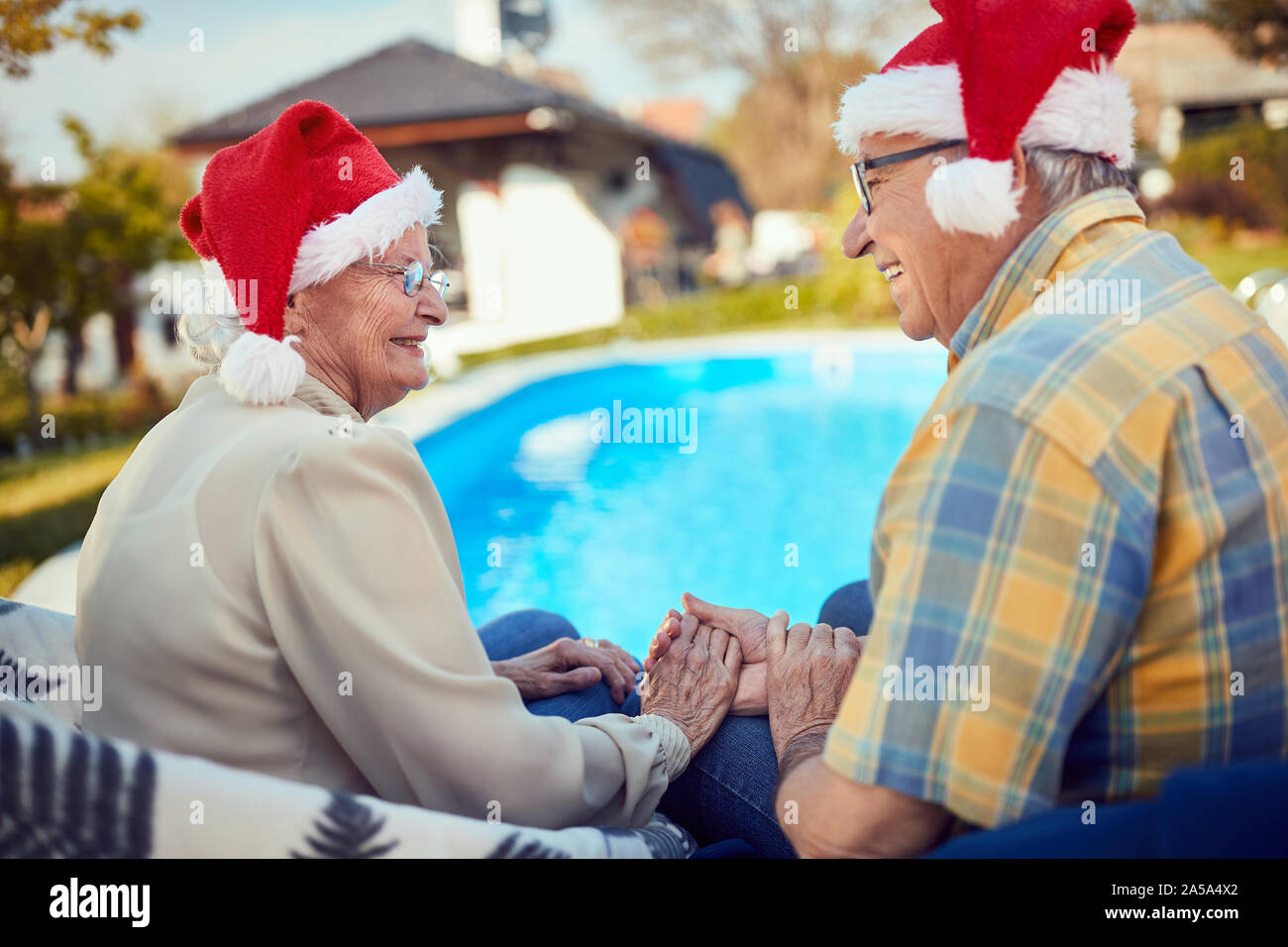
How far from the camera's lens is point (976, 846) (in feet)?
3.38

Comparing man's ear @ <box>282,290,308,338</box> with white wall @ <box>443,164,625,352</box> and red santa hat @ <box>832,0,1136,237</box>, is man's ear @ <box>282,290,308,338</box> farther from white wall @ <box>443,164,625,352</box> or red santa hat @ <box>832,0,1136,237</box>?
white wall @ <box>443,164,625,352</box>

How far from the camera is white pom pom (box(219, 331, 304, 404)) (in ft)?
5.04

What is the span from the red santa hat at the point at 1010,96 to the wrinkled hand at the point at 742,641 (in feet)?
2.86

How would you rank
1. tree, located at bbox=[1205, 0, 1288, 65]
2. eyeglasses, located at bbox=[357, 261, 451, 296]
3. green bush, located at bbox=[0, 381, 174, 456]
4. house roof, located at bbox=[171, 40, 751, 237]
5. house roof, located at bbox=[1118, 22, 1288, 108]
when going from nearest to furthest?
eyeglasses, located at bbox=[357, 261, 451, 296]
green bush, located at bbox=[0, 381, 174, 456]
house roof, located at bbox=[171, 40, 751, 237]
tree, located at bbox=[1205, 0, 1288, 65]
house roof, located at bbox=[1118, 22, 1288, 108]

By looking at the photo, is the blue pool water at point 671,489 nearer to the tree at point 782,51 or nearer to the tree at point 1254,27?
the tree at point 1254,27

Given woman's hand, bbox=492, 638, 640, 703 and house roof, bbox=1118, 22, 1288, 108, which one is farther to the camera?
house roof, bbox=1118, 22, 1288, 108

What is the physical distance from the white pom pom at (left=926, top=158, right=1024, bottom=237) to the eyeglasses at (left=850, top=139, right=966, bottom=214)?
6cm

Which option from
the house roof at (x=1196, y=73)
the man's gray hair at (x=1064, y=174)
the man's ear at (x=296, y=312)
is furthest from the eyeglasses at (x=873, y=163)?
the house roof at (x=1196, y=73)

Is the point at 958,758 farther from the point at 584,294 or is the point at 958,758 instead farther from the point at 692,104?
the point at 692,104

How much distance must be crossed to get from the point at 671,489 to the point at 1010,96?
22.6 feet

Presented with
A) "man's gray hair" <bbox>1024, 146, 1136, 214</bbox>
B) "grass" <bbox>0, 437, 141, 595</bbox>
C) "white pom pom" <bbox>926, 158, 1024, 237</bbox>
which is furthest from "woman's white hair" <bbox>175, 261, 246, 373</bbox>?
"grass" <bbox>0, 437, 141, 595</bbox>

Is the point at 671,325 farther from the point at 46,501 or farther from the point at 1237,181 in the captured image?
the point at 1237,181
